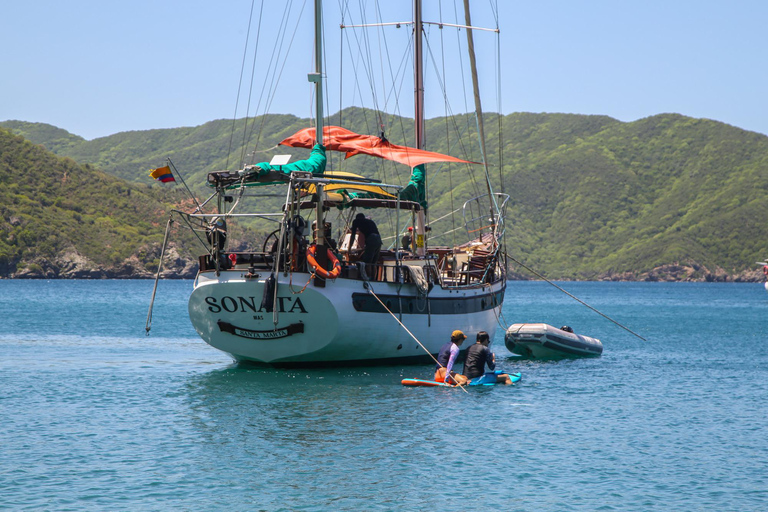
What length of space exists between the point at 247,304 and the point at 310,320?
4.93 feet

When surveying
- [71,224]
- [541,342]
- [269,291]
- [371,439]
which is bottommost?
[371,439]

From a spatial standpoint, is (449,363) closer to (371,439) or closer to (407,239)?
(371,439)

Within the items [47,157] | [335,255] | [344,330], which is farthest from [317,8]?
[47,157]

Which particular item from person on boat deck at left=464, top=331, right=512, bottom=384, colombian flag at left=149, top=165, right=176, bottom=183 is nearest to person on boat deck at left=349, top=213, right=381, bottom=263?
person on boat deck at left=464, top=331, right=512, bottom=384

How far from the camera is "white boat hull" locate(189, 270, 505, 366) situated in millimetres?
19719

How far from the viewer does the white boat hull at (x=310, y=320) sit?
19719 mm

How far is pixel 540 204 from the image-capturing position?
197250 millimetres

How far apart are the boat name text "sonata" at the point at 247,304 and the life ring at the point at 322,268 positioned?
81 cm

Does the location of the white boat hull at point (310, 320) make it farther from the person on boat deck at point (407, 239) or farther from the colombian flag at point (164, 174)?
the person on boat deck at point (407, 239)

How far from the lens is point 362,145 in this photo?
1024 inches

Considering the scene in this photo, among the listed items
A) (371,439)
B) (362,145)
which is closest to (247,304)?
(371,439)

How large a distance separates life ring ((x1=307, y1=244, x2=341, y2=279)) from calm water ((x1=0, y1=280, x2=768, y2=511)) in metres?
2.56

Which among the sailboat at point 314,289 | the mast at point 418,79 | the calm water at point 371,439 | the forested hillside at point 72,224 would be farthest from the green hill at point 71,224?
the calm water at point 371,439

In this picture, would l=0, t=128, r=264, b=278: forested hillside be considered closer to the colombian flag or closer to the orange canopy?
the orange canopy
